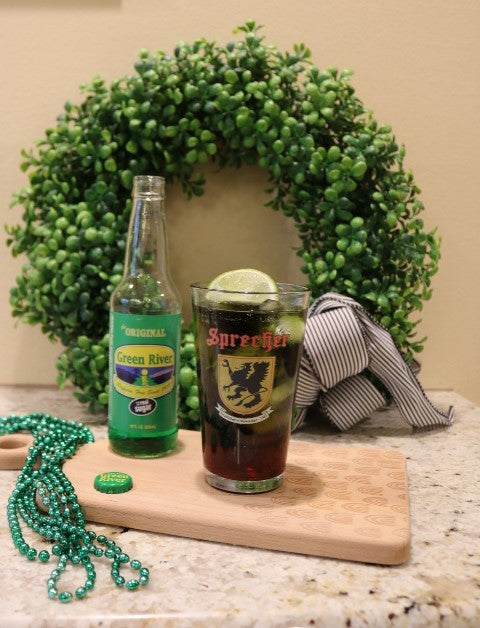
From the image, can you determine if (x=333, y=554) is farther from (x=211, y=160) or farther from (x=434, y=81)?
(x=434, y=81)

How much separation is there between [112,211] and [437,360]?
695 mm

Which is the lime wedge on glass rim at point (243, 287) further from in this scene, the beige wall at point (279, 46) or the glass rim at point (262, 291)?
the beige wall at point (279, 46)

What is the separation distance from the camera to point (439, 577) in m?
0.55

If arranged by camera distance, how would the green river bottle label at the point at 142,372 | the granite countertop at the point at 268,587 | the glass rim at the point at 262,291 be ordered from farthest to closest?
1. the green river bottle label at the point at 142,372
2. the glass rim at the point at 262,291
3. the granite countertop at the point at 268,587

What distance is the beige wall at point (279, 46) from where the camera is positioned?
3.83 feet

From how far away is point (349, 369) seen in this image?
3.15 feet

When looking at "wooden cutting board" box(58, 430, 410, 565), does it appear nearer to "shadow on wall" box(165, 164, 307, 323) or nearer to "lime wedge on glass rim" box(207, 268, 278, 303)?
"lime wedge on glass rim" box(207, 268, 278, 303)

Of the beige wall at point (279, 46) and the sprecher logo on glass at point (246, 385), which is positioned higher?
the beige wall at point (279, 46)

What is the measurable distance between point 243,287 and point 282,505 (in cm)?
24

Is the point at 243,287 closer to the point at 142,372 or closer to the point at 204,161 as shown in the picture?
the point at 142,372

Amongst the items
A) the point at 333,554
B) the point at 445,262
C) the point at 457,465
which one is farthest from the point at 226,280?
the point at 445,262

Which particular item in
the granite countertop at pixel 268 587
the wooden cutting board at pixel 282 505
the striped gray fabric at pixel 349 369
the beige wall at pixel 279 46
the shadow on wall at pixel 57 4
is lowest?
the granite countertop at pixel 268 587

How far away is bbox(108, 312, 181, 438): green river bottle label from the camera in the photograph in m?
0.78

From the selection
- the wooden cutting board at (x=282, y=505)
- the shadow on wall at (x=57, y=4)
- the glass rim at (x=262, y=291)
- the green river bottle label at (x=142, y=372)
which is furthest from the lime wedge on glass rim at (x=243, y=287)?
the shadow on wall at (x=57, y=4)
